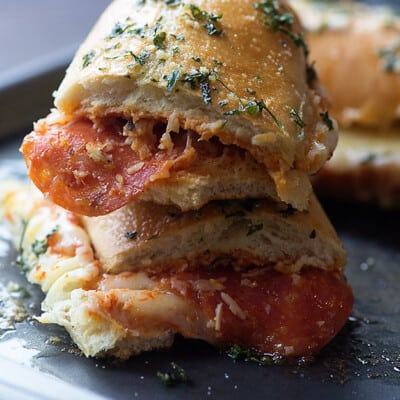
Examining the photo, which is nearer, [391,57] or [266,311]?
[266,311]

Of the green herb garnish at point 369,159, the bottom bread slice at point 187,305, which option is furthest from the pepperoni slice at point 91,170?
the green herb garnish at point 369,159

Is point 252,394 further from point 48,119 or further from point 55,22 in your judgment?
point 55,22

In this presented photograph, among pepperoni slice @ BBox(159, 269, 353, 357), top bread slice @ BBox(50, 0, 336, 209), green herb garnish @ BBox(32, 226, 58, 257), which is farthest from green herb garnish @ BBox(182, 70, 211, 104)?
green herb garnish @ BBox(32, 226, 58, 257)

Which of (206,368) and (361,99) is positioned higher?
(206,368)

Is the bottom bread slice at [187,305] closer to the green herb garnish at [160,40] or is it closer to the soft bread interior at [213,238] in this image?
the soft bread interior at [213,238]

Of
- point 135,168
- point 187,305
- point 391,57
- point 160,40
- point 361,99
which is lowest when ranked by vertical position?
point 361,99

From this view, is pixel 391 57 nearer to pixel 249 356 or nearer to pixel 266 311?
pixel 266 311

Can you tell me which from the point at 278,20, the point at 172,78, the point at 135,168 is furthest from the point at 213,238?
the point at 278,20
